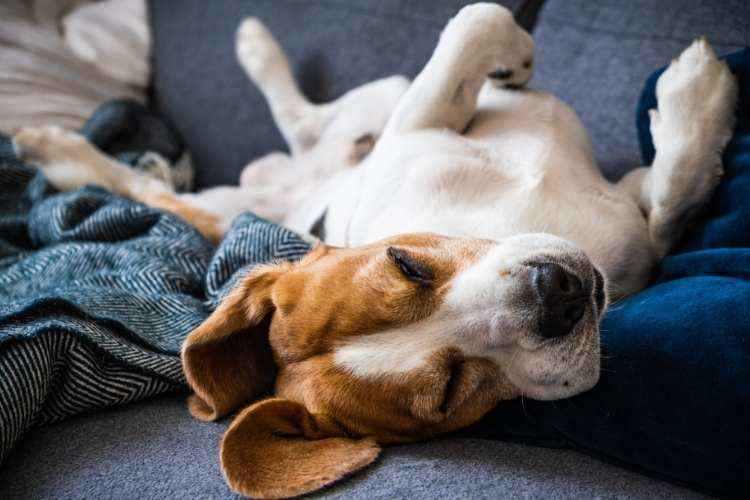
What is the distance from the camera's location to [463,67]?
188 centimetres

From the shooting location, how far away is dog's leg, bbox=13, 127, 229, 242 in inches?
102

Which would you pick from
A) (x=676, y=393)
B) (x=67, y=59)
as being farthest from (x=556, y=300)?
(x=67, y=59)

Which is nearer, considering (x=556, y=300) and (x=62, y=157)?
(x=556, y=300)

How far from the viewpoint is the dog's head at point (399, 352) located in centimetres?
121

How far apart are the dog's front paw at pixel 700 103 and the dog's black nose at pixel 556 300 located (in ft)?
1.78

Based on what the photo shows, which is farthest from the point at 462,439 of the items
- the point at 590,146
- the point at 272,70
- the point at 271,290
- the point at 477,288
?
the point at 272,70

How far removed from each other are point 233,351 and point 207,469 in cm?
32

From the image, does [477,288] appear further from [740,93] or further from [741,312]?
[740,93]

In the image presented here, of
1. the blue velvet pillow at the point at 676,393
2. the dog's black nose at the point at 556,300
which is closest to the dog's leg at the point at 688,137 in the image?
the blue velvet pillow at the point at 676,393

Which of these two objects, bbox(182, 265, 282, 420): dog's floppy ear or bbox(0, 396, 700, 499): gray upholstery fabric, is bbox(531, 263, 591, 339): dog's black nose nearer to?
bbox(0, 396, 700, 499): gray upholstery fabric

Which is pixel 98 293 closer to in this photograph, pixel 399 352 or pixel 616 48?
pixel 399 352

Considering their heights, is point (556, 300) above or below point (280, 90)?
above

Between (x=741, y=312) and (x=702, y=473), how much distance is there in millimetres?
271

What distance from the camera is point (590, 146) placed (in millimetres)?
1943
